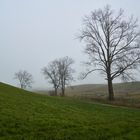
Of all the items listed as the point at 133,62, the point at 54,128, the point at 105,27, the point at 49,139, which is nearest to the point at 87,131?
the point at 54,128

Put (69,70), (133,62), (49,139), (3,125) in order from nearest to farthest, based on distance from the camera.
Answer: (49,139)
(3,125)
(133,62)
(69,70)

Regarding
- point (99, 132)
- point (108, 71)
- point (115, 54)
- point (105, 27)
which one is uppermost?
point (105, 27)

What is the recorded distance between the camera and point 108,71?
1415 inches

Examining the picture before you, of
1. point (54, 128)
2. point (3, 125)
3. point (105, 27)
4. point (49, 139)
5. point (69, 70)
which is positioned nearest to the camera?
point (49, 139)

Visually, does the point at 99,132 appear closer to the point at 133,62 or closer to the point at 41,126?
the point at 41,126

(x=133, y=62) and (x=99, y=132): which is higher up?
(x=133, y=62)

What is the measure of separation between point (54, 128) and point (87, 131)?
1552mm

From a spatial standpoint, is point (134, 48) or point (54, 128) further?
point (134, 48)

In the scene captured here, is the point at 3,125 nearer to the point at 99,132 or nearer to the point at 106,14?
the point at 99,132

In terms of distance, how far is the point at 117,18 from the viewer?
3625 cm

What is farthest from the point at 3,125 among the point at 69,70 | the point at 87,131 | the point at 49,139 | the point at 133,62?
the point at 69,70

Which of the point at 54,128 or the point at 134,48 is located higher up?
the point at 134,48

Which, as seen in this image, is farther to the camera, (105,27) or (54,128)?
(105,27)

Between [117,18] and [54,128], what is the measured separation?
28.9 metres
